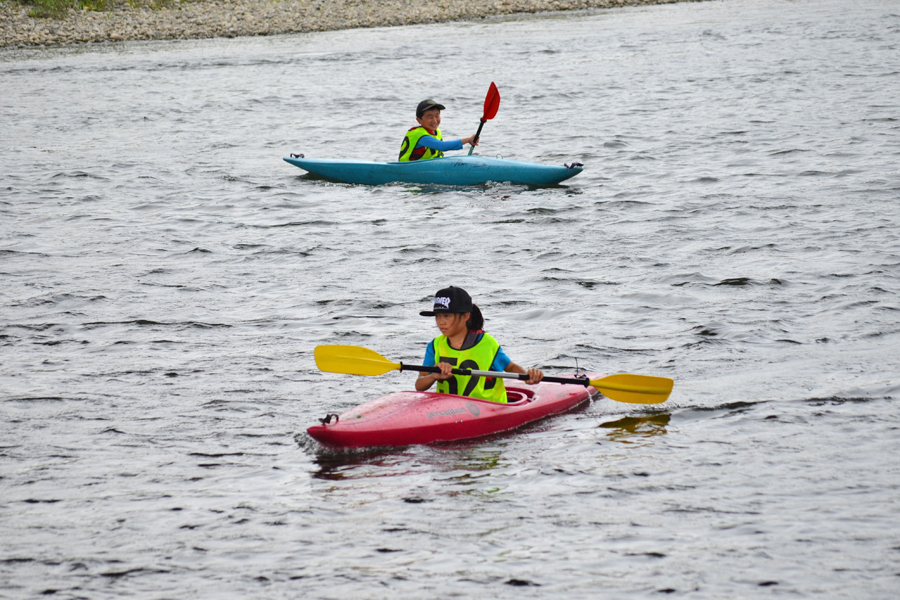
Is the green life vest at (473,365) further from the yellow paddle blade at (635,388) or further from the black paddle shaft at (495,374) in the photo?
the yellow paddle blade at (635,388)

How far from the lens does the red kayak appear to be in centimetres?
523

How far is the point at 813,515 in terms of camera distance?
446cm

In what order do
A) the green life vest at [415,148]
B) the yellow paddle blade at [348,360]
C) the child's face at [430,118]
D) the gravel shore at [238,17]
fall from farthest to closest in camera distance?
the gravel shore at [238,17] < the green life vest at [415,148] < the child's face at [430,118] < the yellow paddle blade at [348,360]

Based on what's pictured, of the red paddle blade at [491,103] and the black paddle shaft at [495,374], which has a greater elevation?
the red paddle blade at [491,103]

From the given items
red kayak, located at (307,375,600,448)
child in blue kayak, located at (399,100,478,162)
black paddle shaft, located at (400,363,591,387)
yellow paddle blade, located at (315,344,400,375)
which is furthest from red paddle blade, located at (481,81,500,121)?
black paddle shaft, located at (400,363,591,387)

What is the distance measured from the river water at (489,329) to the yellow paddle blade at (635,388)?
0.16 meters

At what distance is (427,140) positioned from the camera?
1167cm

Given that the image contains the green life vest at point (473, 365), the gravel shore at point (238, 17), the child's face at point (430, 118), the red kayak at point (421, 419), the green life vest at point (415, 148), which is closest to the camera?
the red kayak at point (421, 419)

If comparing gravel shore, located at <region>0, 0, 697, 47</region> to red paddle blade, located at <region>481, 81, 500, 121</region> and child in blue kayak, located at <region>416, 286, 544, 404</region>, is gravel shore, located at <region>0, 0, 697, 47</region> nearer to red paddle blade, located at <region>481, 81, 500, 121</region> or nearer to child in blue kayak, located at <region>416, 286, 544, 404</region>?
red paddle blade, located at <region>481, 81, 500, 121</region>

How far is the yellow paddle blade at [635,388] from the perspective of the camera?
566cm

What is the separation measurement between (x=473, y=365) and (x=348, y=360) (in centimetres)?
75

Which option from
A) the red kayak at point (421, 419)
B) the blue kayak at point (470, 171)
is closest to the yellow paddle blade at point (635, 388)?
the red kayak at point (421, 419)

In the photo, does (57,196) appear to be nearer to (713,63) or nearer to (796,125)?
(796,125)

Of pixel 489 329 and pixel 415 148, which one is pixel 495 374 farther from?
pixel 415 148
